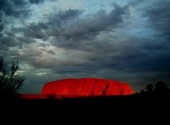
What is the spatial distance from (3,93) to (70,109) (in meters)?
3.73

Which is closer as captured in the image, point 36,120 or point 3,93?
point 36,120

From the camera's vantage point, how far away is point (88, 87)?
61.4 meters

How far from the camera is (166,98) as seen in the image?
8625 millimetres

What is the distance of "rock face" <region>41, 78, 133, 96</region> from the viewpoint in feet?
200

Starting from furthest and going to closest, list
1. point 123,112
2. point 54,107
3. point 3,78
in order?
point 3,78 → point 54,107 → point 123,112

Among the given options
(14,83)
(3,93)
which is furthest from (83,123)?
(14,83)

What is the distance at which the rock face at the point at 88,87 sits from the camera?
61031 mm

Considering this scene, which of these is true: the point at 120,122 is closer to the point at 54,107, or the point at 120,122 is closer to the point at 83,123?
the point at 83,123

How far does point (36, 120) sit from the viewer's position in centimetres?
811

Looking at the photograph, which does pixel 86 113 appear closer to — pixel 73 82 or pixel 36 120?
pixel 36 120

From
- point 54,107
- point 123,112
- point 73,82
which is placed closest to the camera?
point 123,112

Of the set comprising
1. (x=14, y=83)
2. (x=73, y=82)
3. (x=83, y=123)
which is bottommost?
(x=83, y=123)

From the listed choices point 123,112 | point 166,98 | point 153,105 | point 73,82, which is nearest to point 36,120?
point 123,112

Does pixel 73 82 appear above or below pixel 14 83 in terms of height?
above
